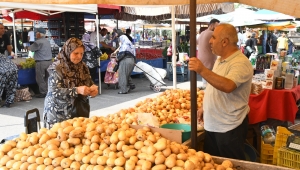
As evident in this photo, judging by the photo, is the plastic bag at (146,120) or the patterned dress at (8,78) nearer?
the plastic bag at (146,120)

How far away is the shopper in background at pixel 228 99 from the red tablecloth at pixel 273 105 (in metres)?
1.64

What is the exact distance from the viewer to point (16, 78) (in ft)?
28.5

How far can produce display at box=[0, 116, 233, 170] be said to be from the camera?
2412mm

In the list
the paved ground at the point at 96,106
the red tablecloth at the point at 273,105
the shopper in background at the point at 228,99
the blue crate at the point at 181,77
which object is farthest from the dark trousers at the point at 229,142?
the blue crate at the point at 181,77

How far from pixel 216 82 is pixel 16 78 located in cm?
713

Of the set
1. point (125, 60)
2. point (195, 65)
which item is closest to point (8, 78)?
point (125, 60)

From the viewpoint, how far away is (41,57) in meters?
9.52

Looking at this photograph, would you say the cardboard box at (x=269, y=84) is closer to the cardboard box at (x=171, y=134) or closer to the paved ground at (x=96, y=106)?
the cardboard box at (x=171, y=134)

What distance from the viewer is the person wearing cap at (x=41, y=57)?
9352 millimetres

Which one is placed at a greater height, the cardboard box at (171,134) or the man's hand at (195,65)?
the man's hand at (195,65)

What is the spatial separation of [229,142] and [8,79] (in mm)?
6828

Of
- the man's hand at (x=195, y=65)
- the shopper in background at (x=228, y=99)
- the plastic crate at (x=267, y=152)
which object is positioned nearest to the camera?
the man's hand at (x=195, y=65)

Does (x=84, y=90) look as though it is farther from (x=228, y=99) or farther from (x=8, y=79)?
(x=8, y=79)

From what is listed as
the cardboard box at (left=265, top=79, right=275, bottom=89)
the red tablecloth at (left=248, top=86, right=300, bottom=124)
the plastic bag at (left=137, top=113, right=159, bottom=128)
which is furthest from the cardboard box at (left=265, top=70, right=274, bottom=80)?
the plastic bag at (left=137, top=113, right=159, bottom=128)
